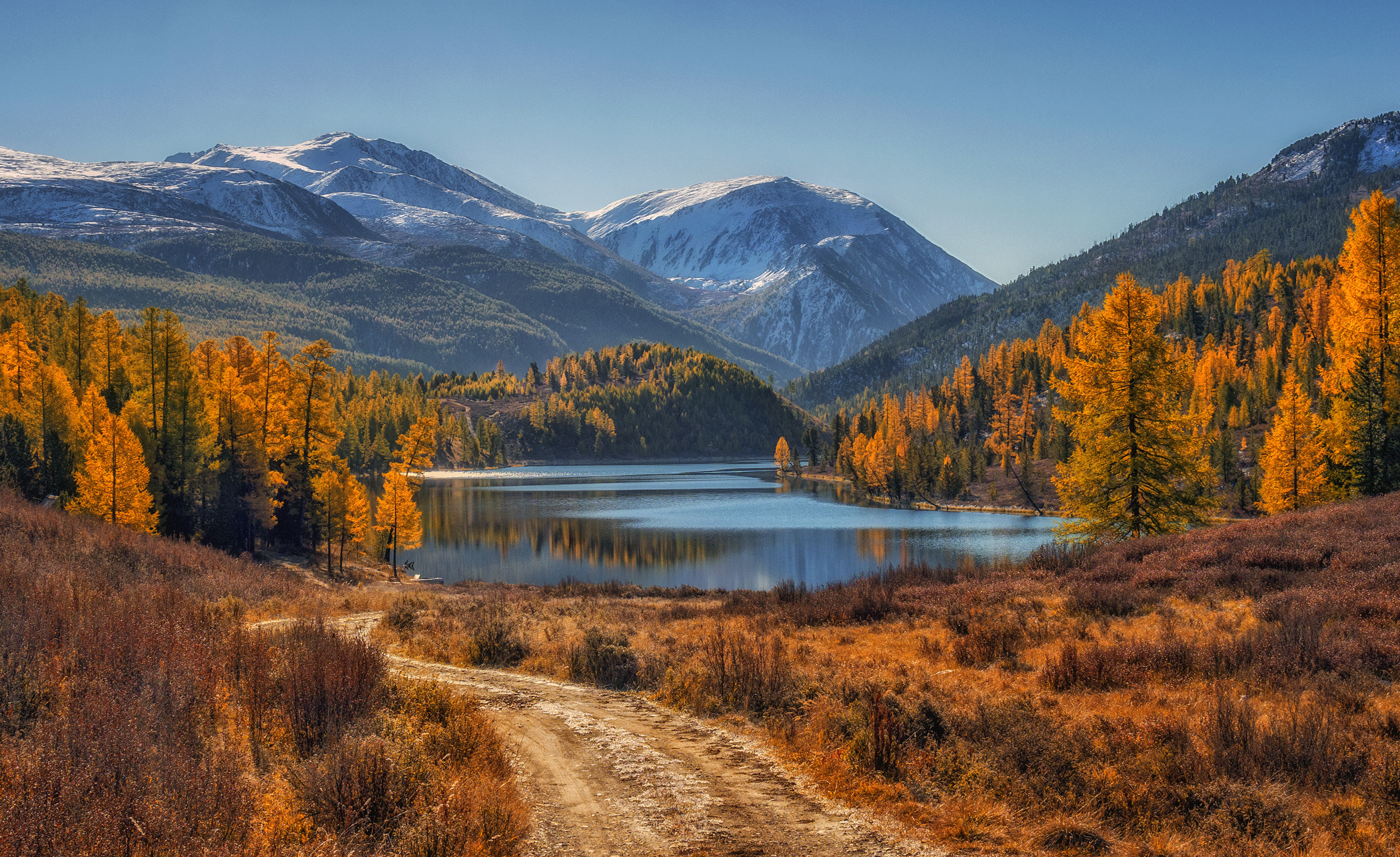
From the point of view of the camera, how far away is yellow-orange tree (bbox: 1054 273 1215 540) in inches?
1326

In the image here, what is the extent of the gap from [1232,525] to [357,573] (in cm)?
4799

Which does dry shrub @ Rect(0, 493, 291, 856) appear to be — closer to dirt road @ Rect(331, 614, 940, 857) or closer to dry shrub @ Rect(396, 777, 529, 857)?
dry shrub @ Rect(396, 777, 529, 857)

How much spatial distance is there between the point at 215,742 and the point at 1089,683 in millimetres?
13011

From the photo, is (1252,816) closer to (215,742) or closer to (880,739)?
(880,739)

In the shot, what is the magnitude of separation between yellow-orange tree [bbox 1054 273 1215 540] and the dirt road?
26.7 m

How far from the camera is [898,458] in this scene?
402 feet

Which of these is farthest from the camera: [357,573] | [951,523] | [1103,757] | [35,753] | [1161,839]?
[951,523]

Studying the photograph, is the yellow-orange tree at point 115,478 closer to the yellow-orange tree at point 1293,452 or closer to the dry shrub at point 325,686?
the dry shrub at point 325,686

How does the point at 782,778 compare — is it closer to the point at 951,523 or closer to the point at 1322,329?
the point at 951,523

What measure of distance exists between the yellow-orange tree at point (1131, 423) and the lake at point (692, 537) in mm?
12584

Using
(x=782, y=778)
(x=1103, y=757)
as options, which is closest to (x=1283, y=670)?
(x=1103, y=757)

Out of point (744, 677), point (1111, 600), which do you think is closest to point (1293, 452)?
point (1111, 600)

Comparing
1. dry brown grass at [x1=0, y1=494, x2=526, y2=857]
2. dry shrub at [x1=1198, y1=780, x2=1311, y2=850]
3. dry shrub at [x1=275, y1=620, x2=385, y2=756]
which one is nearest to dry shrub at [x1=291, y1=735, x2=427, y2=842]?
dry brown grass at [x1=0, y1=494, x2=526, y2=857]

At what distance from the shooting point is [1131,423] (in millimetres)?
34031
